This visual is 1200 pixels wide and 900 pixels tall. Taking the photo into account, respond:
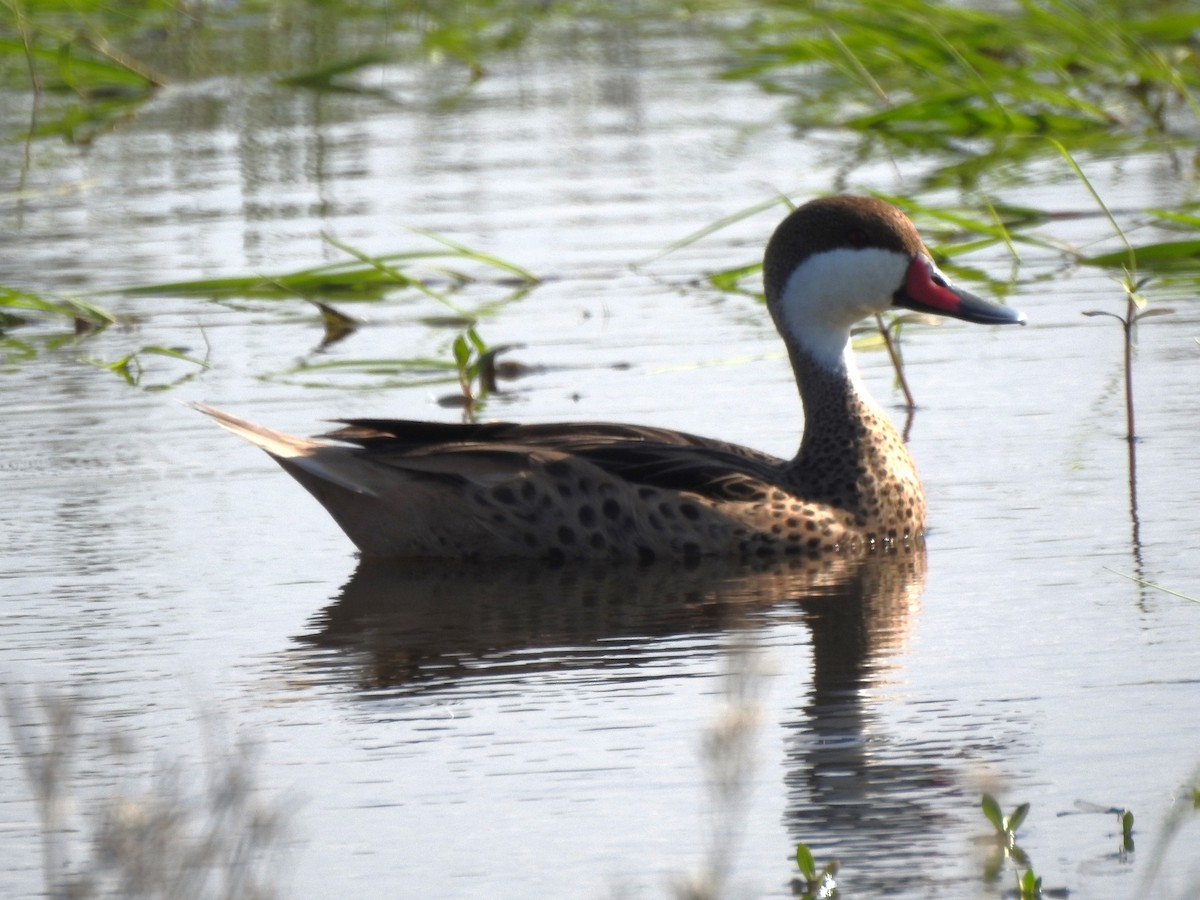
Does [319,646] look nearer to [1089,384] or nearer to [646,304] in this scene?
[1089,384]

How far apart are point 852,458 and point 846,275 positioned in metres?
0.72

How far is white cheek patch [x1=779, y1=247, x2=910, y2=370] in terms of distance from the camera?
7859mm

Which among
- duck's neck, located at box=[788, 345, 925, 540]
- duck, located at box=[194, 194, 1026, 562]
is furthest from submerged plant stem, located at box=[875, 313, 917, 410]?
duck, located at box=[194, 194, 1026, 562]

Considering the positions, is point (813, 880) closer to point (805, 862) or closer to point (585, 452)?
point (805, 862)

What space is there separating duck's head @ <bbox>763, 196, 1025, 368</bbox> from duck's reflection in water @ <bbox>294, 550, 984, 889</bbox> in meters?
1.03

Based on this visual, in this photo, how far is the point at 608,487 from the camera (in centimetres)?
718

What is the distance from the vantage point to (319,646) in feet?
20.8

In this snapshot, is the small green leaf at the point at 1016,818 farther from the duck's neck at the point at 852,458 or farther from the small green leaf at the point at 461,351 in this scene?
the small green leaf at the point at 461,351

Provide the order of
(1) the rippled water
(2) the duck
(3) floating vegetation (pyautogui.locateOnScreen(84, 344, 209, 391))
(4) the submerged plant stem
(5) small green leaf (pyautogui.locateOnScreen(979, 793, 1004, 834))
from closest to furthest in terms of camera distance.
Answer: (5) small green leaf (pyautogui.locateOnScreen(979, 793, 1004, 834))
(1) the rippled water
(2) the duck
(4) the submerged plant stem
(3) floating vegetation (pyautogui.locateOnScreen(84, 344, 209, 391))

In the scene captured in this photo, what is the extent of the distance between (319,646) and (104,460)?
2352mm

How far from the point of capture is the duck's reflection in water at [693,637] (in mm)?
4789

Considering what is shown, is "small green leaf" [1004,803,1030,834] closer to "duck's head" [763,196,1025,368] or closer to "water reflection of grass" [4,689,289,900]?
"water reflection of grass" [4,689,289,900]

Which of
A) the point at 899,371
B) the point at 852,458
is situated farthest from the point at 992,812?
the point at 899,371

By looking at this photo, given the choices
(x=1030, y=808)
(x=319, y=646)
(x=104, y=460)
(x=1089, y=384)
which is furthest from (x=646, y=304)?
(x=1030, y=808)
